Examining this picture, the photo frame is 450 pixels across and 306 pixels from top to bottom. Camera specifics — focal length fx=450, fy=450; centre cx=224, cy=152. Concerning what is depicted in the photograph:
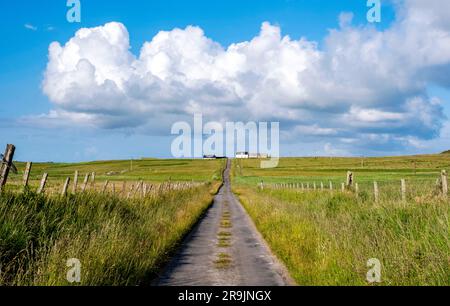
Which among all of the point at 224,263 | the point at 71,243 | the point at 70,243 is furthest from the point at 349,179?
the point at 70,243

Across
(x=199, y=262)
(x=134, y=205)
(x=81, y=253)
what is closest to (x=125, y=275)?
(x=81, y=253)

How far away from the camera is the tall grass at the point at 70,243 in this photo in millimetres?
7961

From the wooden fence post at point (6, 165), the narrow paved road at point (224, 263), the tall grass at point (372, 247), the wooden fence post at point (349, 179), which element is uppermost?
the wooden fence post at point (6, 165)

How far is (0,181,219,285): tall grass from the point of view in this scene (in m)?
7.96

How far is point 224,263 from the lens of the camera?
1216cm

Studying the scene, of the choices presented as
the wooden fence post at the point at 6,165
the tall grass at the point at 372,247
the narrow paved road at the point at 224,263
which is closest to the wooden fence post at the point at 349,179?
the narrow paved road at the point at 224,263

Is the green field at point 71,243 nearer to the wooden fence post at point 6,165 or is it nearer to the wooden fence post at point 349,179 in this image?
the wooden fence post at point 6,165

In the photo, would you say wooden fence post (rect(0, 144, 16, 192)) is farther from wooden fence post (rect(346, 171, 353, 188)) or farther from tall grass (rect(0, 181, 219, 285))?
wooden fence post (rect(346, 171, 353, 188))

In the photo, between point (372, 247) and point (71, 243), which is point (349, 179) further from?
point (71, 243)

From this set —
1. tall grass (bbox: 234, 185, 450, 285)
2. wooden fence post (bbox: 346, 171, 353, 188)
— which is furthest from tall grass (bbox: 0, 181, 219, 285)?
wooden fence post (bbox: 346, 171, 353, 188)

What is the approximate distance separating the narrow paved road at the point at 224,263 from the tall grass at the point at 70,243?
1.83 feet

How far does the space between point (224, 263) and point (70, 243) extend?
4454mm

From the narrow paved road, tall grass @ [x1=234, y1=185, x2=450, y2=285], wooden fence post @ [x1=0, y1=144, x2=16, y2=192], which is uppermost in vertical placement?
wooden fence post @ [x1=0, y1=144, x2=16, y2=192]

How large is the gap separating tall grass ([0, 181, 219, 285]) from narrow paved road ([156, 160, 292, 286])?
0.56m
